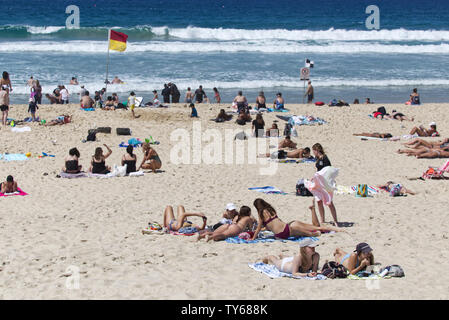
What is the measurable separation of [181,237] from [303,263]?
7.38 ft

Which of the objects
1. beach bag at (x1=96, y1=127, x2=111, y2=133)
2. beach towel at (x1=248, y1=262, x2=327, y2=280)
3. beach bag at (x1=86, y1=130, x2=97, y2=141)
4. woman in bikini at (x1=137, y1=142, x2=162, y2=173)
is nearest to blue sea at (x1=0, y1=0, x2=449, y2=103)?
beach bag at (x1=96, y1=127, x2=111, y2=133)

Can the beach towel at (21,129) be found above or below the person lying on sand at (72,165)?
above

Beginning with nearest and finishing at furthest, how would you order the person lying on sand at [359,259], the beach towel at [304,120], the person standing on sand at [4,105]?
1. the person lying on sand at [359,259]
2. the person standing on sand at [4,105]
3. the beach towel at [304,120]

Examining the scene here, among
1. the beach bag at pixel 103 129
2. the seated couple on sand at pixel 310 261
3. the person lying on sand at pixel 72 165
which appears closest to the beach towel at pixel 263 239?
the seated couple on sand at pixel 310 261

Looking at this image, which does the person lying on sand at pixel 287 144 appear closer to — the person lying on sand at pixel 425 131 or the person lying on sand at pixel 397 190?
the person lying on sand at pixel 425 131

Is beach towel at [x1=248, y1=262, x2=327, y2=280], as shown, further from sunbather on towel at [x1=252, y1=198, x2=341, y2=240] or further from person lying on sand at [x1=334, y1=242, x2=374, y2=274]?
sunbather on towel at [x1=252, y1=198, x2=341, y2=240]

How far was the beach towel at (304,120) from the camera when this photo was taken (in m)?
20.5

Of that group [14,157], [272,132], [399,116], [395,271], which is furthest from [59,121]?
[395,271]

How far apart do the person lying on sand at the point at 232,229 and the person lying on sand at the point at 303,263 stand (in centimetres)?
149

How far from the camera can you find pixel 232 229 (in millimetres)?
9148

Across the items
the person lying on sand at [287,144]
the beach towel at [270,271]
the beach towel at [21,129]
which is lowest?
the beach towel at [270,271]

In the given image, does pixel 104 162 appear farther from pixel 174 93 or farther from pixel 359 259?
A: pixel 174 93

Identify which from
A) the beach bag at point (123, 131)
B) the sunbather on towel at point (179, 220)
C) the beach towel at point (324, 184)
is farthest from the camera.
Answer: the beach bag at point (123, 131)

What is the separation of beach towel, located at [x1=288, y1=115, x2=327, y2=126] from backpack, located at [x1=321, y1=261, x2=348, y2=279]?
13.0m
